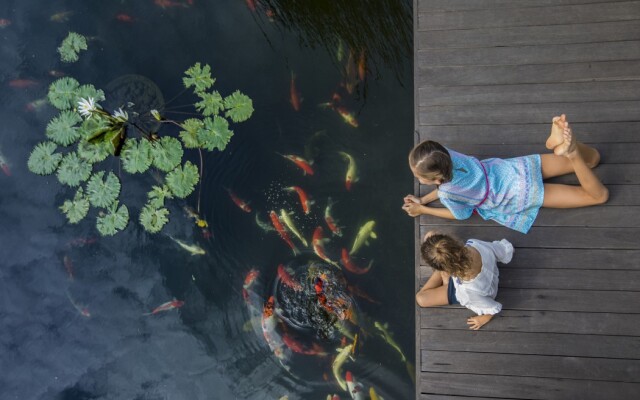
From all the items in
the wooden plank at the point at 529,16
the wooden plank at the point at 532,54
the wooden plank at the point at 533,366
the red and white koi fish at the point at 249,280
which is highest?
the wooden plank at the point at 529,16

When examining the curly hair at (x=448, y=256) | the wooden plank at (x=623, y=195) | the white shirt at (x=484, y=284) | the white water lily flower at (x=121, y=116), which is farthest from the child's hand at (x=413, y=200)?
the white water lily flower at (x=121, y=116)

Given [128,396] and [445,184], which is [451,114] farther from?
[128,396]

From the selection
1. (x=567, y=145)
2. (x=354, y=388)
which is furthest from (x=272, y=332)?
(x=567, y=145)

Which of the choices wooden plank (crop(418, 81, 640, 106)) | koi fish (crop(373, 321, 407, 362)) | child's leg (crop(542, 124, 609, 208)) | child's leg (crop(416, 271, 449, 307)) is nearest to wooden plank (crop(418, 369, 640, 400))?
child's leg (crop(416, 271, 449, 307))

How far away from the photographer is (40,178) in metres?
3.59

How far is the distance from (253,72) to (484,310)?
2240 mm

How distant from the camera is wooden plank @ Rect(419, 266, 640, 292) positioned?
268 cm

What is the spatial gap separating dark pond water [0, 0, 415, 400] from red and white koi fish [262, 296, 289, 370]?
0.05 feet

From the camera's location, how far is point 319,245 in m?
3.38

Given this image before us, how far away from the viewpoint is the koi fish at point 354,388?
125 inches

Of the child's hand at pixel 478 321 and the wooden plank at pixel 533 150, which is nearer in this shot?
the child's hand at pixel 478 321

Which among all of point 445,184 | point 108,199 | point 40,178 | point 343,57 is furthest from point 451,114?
point 40,178

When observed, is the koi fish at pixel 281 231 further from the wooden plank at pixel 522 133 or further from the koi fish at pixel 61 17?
the koi fish at pixel 61 17

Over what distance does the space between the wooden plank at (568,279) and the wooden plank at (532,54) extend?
1223 millimetres
